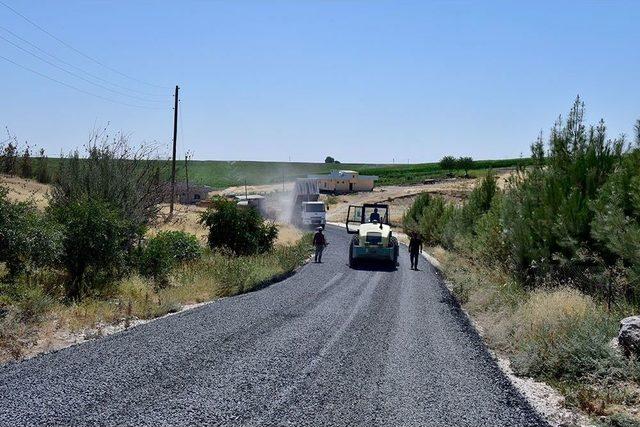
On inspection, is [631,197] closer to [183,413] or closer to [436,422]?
[436,422]

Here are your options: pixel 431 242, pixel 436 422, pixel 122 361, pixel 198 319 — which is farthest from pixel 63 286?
pixel 431 242

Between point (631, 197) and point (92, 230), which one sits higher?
point (631, 197)

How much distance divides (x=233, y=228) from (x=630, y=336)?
20659mm

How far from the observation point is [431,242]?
150 feet

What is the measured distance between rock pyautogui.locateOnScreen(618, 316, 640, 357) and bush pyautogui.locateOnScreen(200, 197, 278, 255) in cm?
2025

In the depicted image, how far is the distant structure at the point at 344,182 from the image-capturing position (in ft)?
360

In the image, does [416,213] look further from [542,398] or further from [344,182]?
[344,182]

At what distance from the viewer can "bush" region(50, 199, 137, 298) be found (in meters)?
17.3

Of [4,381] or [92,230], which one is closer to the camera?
[4,381]

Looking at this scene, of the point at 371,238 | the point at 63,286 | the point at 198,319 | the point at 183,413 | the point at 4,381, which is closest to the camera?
the point at 183,413

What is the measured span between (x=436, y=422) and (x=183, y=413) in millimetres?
3008

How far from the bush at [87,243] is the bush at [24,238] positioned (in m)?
0.98

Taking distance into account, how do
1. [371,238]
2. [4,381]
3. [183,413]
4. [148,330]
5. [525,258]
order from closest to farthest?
[183,413] → [4,381] → [148,330] → [525,258] → [371,238]

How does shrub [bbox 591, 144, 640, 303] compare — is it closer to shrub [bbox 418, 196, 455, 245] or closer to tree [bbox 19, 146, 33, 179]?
shrub [bbox 418, 196, 455, 245]
